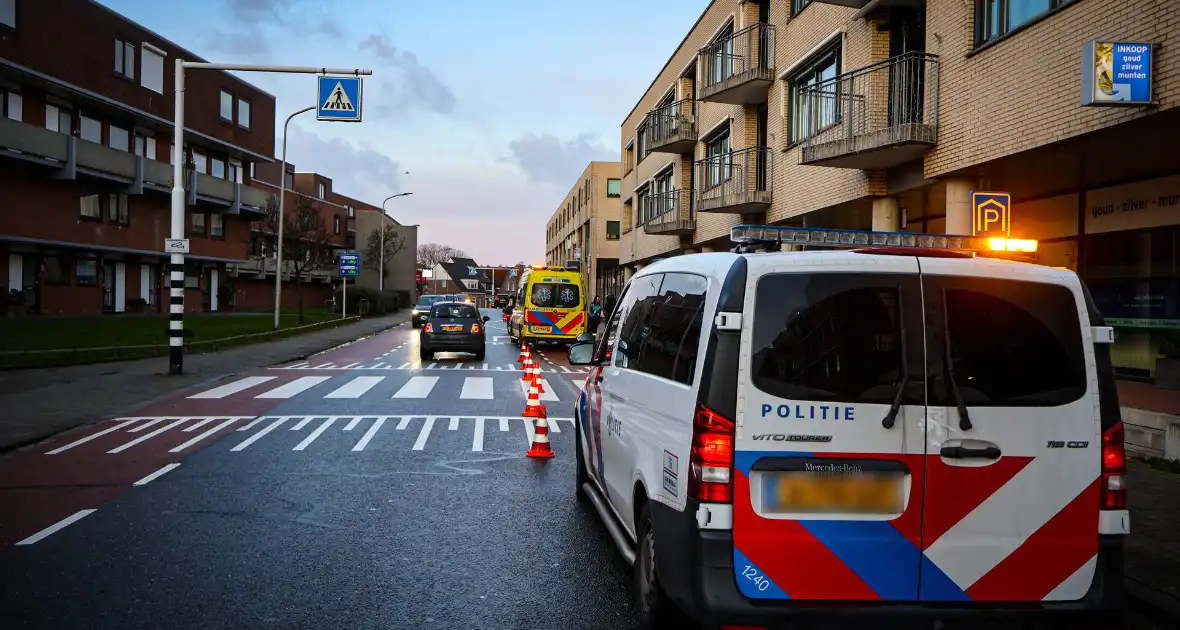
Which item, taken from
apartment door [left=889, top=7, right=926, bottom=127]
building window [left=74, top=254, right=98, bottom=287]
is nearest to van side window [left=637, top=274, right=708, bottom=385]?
apartment door [left=889, top=7, right=926, bottom=127]

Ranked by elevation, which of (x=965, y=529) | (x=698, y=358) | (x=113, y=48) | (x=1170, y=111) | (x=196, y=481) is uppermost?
(x=113, y=48)

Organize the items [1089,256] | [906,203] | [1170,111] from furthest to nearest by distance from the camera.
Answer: [906,203]
[1089,256]
[1170,111]

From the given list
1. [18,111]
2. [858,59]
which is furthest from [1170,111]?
[18,111]

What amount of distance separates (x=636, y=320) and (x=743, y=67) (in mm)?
18738

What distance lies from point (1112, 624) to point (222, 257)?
152 feet

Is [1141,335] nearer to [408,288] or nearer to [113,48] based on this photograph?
[113,48]

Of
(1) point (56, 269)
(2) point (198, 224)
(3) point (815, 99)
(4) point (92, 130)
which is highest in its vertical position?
(4) point (92, 130)

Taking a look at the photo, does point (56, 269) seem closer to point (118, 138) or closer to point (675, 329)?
point (118, 138)

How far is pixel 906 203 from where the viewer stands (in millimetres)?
17484

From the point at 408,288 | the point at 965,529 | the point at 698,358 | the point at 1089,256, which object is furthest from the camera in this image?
the point at 408,288

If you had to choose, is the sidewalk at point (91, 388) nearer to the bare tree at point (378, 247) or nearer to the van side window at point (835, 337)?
the van side window at point (835, 337)

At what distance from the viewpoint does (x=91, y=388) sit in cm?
1466

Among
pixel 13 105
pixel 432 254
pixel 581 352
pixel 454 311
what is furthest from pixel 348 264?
pixel 432 254

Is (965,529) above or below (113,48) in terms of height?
below
